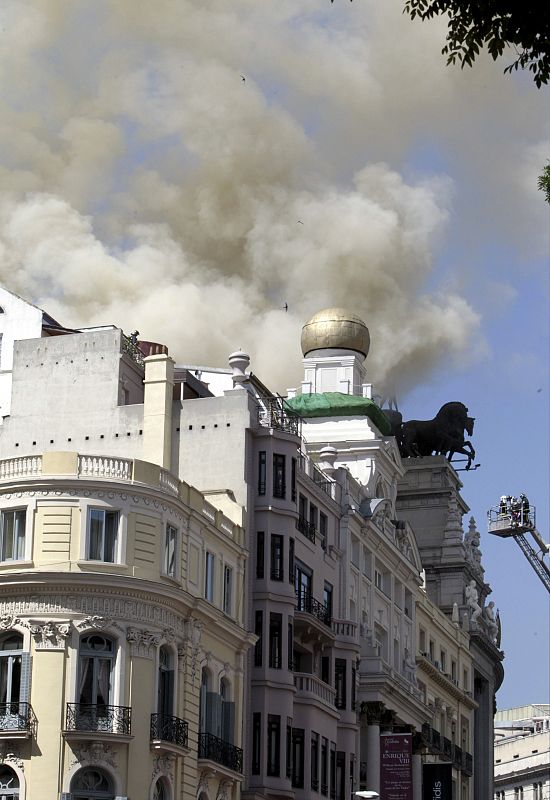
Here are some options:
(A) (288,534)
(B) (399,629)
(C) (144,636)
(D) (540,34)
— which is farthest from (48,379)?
(D) (540,34)

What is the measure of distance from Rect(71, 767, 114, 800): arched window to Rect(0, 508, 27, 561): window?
327 inches

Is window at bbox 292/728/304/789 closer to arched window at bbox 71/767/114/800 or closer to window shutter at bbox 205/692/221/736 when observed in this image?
window shutter at bbox 205/692/221/736

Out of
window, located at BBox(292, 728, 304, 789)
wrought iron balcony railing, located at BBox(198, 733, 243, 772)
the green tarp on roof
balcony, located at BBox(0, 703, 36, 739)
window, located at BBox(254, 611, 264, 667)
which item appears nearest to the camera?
balcony, located at BBox(0, 703, 36, 739)

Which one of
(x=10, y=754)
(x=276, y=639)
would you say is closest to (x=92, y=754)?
(x=10, y=754)

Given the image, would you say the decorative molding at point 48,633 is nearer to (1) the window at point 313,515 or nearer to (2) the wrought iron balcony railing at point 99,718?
(2) the wrought iron balcony railing at point 99,718

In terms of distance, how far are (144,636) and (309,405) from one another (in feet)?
122

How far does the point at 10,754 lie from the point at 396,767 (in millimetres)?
23570

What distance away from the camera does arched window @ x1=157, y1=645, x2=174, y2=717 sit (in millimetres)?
63719

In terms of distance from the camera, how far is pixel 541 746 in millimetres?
198875

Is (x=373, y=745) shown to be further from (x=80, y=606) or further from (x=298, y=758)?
(x=80, y=606)

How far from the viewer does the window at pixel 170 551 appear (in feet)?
213

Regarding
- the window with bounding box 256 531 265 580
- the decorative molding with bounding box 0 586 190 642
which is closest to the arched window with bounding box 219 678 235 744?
the window with bounding box 256 531 265 580

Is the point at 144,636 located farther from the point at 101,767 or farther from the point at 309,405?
the point at 309,405

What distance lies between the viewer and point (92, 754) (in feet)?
198
